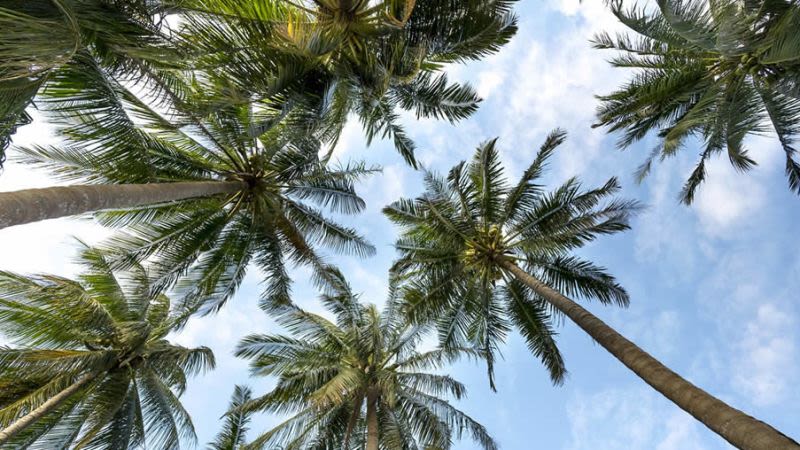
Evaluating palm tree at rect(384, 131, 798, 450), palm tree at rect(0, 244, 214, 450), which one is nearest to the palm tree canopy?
palm tree at rect(384, 131, 798, 450)

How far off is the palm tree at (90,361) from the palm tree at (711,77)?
11442 millimetres

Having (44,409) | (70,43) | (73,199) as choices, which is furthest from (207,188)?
(44,409)

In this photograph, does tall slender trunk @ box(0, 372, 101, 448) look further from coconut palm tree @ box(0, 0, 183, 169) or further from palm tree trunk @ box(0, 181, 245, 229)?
coconut palm tree @ box(0, 0, 183, 169)

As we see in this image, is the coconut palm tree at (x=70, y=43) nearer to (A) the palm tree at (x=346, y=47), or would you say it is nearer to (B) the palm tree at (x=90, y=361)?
(A) the palm tree at (x=346, y=47)

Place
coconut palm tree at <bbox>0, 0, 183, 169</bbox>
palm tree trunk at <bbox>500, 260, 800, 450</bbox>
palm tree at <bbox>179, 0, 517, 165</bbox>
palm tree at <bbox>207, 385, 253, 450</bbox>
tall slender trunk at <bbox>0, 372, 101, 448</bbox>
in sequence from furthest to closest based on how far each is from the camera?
palm tree at <bbox>207, 385, 253, 450</bbox> < tall slender trunk at <bbox>0, 372, 101, 448</bbox> < palm tree at <bbox>179, 0, 517, 165</bbox> < palm tree trunk at <bbox>500, 260, 800, 450</bbox> < coconut palm tree at <bbox>0, 0, 183, 169</bbox>

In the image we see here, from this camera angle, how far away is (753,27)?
354 inches

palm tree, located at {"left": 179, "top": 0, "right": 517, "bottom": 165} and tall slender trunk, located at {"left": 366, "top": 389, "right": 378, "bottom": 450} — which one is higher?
palm tree, located at {"left": 179, "top": 0, "right": 517, "bottom": 165}

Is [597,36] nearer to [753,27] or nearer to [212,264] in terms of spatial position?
[753,27]

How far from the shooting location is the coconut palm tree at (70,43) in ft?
14.1

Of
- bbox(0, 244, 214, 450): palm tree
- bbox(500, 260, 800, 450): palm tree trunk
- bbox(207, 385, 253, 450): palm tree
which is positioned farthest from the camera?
bbox(207, 385, 253, 450): palm tree

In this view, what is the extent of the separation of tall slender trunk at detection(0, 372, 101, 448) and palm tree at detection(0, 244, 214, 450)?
2cm

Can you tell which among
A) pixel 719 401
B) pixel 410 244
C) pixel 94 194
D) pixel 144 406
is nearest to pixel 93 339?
pixel 144 406

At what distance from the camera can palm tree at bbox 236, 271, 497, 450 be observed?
12070mm

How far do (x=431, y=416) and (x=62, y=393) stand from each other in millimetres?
8568
